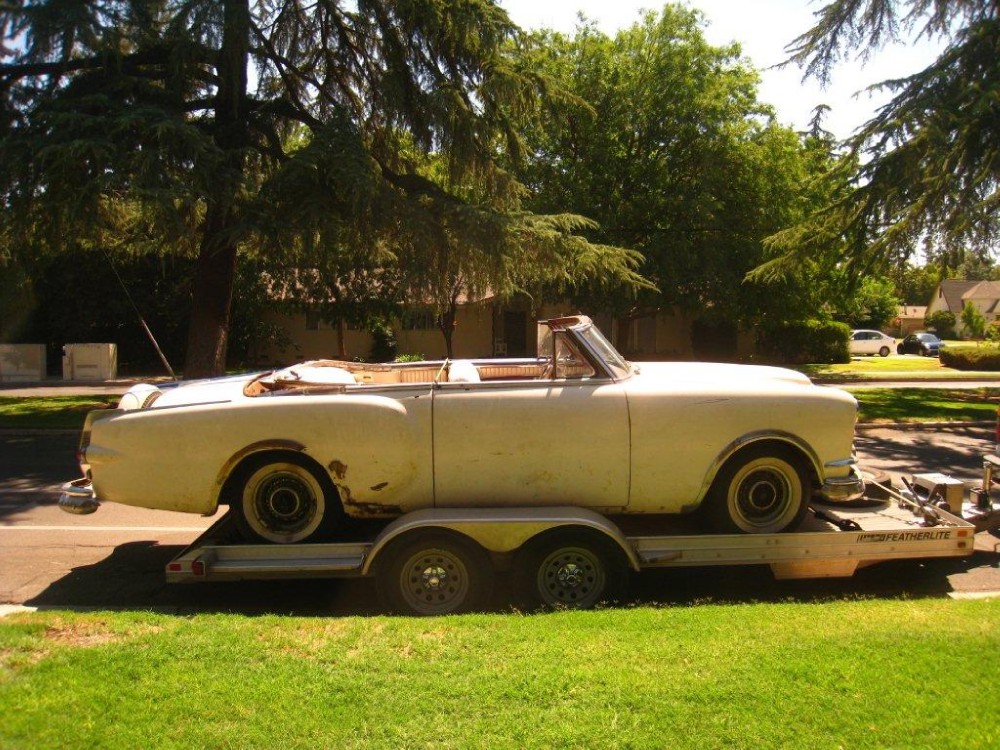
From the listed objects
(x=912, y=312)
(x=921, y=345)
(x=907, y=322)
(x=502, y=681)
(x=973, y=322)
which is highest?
(x=912, y=312)

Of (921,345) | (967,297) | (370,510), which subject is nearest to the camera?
(370,510)

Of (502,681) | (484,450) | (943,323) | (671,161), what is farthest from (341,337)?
(943,323)

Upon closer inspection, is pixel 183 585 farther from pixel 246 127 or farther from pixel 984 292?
pixel 984 292

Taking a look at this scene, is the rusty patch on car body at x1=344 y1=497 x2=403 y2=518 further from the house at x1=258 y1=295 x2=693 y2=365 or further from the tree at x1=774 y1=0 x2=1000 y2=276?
the house at x1=258 y1=295 x2=693 y2=365

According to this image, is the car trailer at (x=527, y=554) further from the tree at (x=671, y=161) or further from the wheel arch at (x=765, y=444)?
the tree at (x=671, y=161)

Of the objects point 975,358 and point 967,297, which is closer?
point 975,358

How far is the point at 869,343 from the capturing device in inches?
1812

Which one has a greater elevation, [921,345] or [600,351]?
[600,351]

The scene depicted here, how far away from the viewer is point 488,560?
16.1 feet

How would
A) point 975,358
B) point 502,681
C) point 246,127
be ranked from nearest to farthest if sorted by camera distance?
point 502,681, point 246,127, point 975,358

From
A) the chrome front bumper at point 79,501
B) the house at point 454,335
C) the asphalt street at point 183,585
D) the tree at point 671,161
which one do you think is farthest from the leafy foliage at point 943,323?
the chrome front bumper at point 79,501

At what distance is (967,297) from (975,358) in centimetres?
4650

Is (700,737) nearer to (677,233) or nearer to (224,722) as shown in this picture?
(224,722)

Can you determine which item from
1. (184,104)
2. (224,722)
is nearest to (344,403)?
(224,722)
